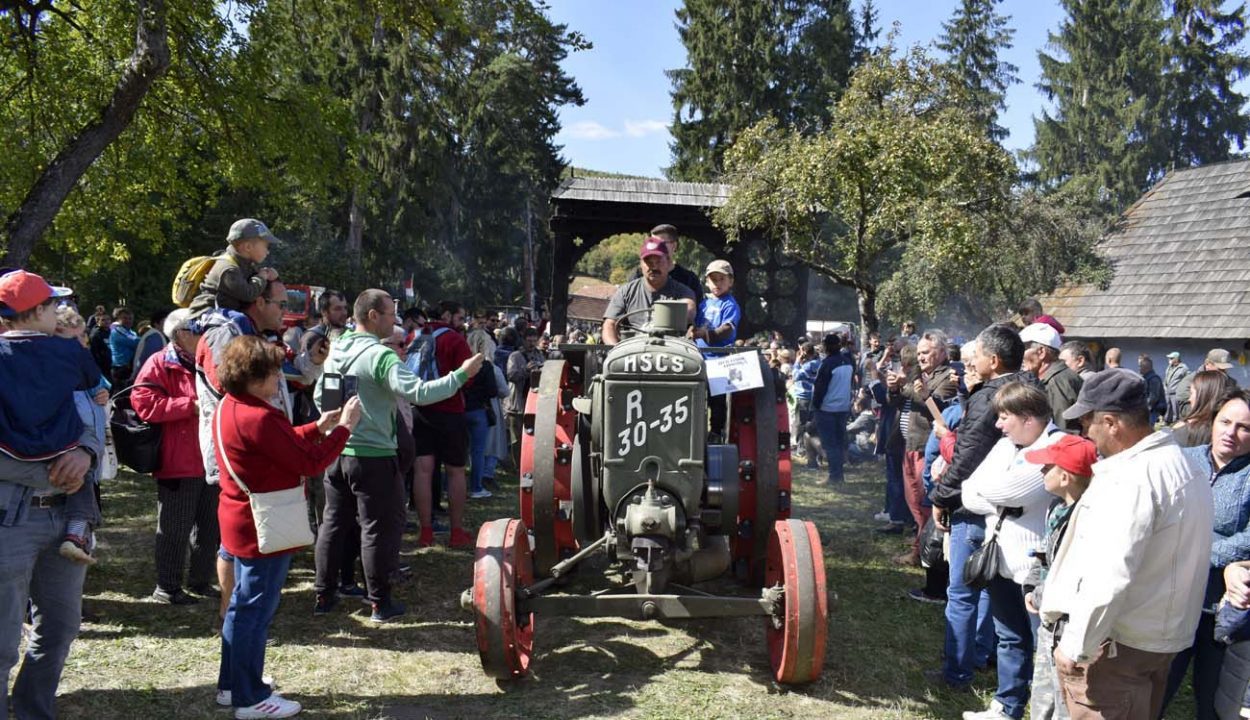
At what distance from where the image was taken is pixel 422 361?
771 cm

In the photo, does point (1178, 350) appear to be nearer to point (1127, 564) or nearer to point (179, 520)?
point (1127, 564)

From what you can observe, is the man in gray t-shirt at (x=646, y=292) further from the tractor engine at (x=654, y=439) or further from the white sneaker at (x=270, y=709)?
the white sneaker at (x=270, y=709)

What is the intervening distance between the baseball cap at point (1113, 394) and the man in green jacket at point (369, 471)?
321 centimetres

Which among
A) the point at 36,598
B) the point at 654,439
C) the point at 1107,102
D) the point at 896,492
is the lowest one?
the point at 896,492

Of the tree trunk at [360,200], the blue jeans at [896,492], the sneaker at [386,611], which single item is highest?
the tree trunk at [360,200]

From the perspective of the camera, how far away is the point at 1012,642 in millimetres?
3959

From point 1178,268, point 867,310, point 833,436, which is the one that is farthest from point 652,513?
point 1178,268

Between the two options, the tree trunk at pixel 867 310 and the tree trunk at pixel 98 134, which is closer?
the tree trunk at pixel 98 134

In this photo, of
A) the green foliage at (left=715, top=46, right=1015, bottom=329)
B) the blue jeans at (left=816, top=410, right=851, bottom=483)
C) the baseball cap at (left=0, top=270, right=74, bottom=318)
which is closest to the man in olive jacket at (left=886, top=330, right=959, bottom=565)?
the blue jeans at (left=816, top=410, right=851, bottom=483)

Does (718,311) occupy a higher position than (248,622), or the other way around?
(718,311)

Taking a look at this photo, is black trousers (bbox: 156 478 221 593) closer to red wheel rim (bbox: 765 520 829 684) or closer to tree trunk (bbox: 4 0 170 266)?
red wheel rim (bbox: 765 520 829 684)

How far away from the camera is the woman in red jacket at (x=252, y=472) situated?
3.68 meters

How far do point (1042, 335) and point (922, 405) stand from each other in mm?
1116

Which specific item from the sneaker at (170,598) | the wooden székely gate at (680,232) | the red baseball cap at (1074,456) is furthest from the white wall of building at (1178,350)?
the sneaker at (170,598)
